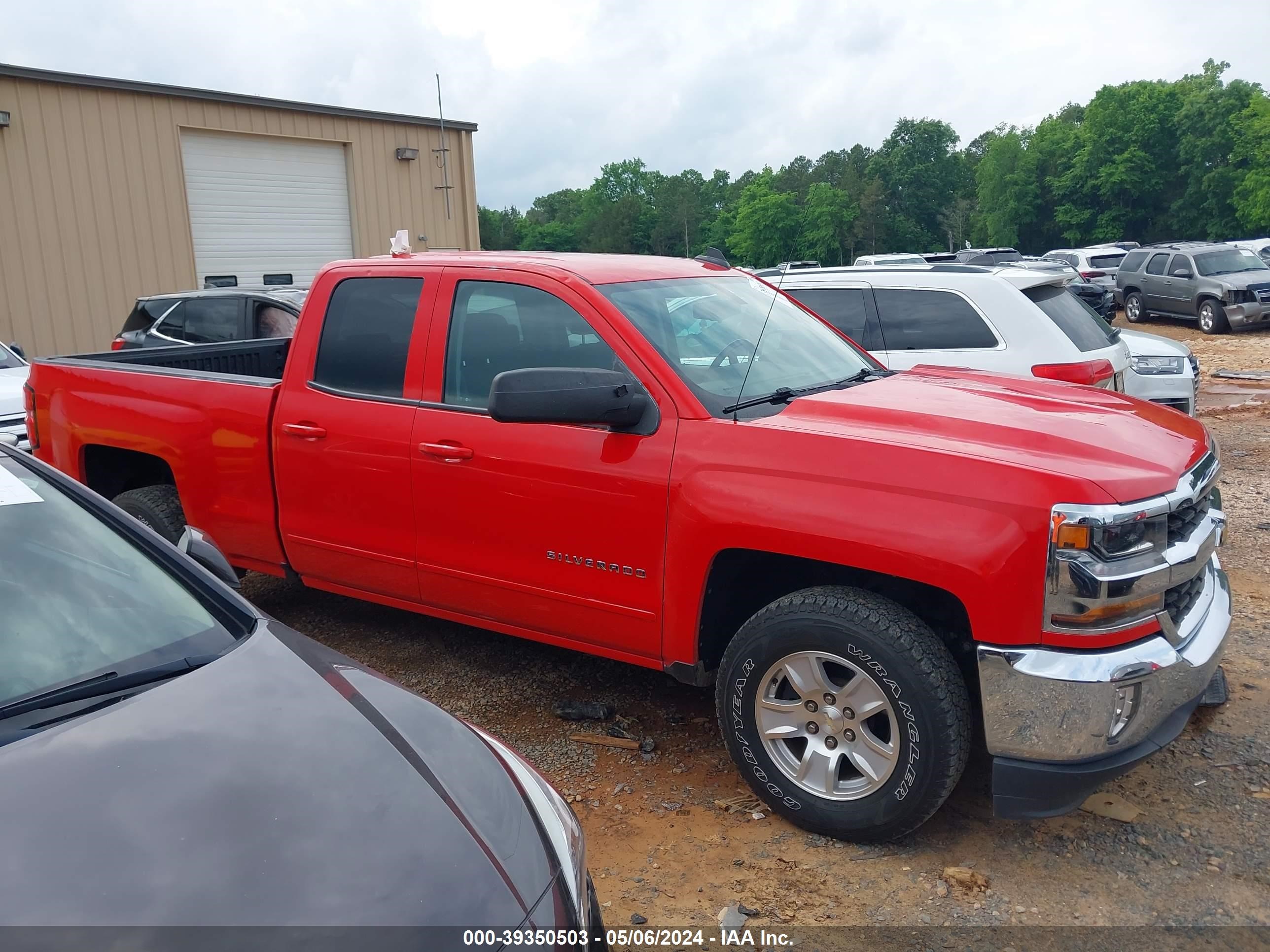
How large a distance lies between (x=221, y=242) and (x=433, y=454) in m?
16.1

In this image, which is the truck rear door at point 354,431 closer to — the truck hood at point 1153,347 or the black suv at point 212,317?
the black suv at point 212,317

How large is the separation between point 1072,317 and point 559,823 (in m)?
6.04

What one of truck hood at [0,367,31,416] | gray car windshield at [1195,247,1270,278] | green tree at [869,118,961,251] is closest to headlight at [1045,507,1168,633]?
truck hood at [0,367,31,416]

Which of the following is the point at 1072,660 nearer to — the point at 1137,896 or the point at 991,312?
the point at 1137,896

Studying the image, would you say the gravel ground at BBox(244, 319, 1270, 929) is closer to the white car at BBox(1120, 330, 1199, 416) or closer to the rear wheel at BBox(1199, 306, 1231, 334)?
the white car at BBox(1120, 330, 1199, 416)

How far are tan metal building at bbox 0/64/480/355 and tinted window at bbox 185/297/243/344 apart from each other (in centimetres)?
635

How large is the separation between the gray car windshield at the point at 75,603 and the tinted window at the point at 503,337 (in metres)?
1.60

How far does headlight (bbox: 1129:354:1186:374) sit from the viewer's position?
8.77 metres

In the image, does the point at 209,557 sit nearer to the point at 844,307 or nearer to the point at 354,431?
the point at 354,431

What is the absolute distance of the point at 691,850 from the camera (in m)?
3.30

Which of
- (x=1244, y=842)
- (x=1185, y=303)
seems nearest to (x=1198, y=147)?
(x=1185, y=303)

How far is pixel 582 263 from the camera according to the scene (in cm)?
412

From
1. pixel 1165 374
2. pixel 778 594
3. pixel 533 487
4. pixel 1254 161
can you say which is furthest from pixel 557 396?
pixel 1254 161

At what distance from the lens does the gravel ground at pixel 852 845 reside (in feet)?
9.77
